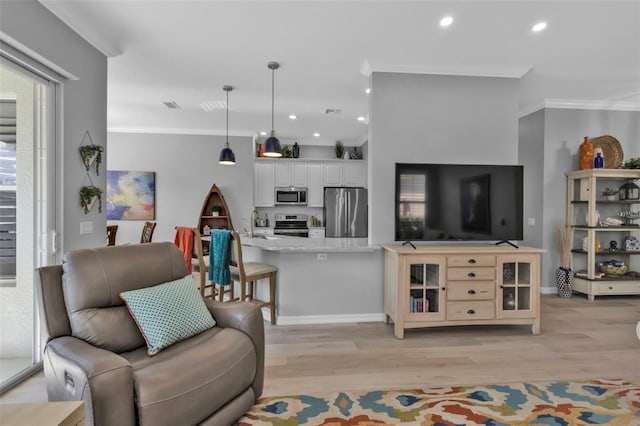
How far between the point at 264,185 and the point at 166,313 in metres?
5.12

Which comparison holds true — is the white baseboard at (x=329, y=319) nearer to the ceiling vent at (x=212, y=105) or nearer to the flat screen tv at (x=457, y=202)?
the flat screen tv at (x=457, y=202)

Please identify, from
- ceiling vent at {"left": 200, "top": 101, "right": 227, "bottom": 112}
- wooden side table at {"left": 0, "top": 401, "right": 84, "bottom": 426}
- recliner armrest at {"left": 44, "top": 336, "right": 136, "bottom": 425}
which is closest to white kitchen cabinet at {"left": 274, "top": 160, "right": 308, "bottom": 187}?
ceiling vent at {"left": 200, "top": 101, "right": 227, "bottom": 112}

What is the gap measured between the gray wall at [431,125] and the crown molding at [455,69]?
0.18 feet

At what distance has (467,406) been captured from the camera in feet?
7.14

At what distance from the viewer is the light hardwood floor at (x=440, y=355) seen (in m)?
2.51

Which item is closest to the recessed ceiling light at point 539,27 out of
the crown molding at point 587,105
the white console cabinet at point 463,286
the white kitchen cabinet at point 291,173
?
the white console cabinet at point 463,286

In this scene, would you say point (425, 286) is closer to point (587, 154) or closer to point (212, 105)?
point (587, 154)

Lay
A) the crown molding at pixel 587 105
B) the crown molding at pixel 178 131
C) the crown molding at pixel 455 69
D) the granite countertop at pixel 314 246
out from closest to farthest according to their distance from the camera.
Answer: the granite countertop at pixel 314 246
the crown molding at pixel 455 69
the crown molding at pixel 587 105
the crown molding at pixel 178 131

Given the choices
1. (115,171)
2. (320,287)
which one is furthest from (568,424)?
(115,171)

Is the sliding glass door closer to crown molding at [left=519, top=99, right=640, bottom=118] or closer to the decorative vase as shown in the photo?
crown molding at [left=519, top=99, right=640, bottom=118]

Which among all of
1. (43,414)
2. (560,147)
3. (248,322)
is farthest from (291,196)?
(43,414)

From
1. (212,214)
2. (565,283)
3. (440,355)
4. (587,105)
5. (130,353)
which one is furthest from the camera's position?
(212,214)

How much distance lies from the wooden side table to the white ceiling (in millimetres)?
2587

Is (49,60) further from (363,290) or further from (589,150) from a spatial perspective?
(589,150)
